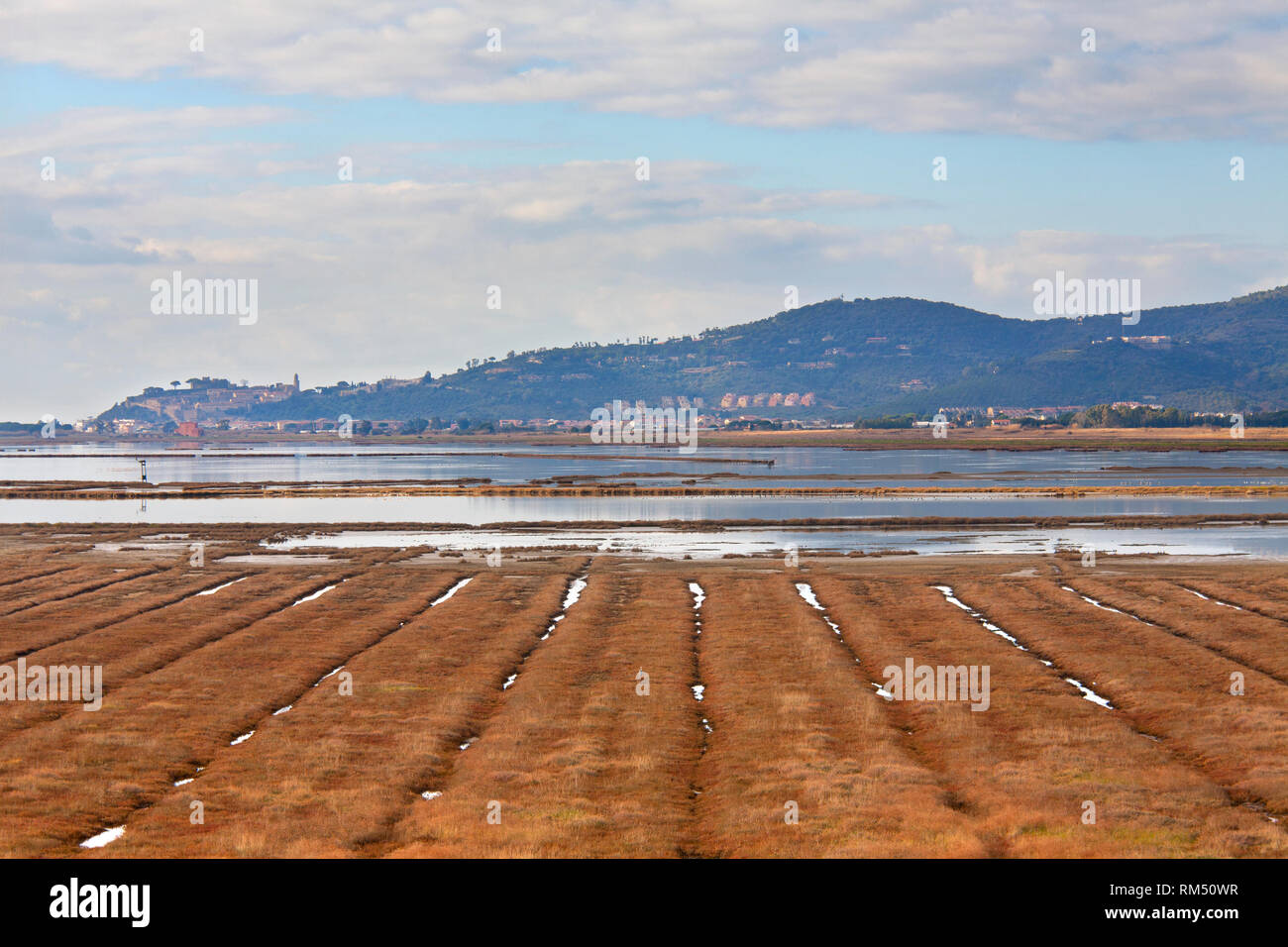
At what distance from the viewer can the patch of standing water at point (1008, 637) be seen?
1017 inches

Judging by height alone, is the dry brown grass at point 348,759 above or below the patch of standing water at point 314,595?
below

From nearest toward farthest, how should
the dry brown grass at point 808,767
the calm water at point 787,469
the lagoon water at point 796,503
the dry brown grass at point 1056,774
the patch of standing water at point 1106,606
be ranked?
1. the dry brown grass at point 1056,774
2. the dry brown grass at point 808,767
3. the patch of standing water at point 1106,606
4. the lagoon water at point 796,503
5. the calm water at point 787,469

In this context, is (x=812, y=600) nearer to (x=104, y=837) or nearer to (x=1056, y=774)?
(x=1056, y=774)

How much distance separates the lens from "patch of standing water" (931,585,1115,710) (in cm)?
2584

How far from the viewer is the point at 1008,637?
3366 cm

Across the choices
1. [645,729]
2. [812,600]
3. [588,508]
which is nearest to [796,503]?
[588,508]

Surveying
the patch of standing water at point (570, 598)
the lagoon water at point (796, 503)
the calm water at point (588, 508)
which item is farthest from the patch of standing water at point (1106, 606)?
the calm water at point (588, 508)

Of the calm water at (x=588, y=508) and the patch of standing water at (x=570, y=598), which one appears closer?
the patch of standing water at (x=570, y=598)

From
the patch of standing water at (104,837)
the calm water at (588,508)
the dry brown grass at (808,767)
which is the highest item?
the calm water at (588,508)

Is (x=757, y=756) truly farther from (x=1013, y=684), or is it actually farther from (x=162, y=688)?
(x=162, y=688)

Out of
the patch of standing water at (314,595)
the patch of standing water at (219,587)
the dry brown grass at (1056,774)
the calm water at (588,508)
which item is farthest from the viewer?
the calm water at (588,508)

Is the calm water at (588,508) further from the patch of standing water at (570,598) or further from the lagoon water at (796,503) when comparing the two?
the patch of standing water at (570,598)
